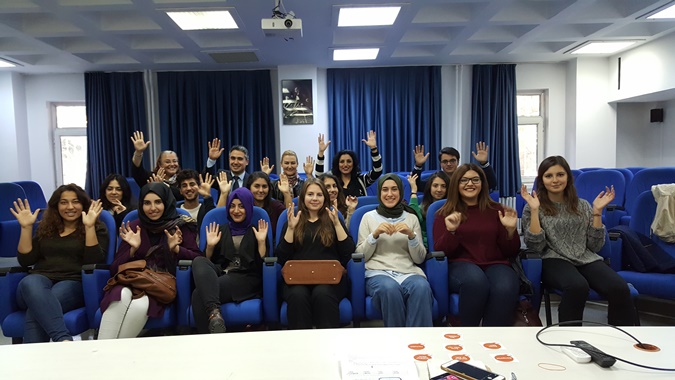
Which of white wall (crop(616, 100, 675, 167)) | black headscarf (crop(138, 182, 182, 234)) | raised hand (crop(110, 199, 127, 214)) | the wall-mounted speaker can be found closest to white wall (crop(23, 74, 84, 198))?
raised hand (crop(110, 199, 127, 214))

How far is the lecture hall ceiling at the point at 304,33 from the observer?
4.22 metres

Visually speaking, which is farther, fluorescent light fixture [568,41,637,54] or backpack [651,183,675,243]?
fluorescent light fixture [568,41,637,54]

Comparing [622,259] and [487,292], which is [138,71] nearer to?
[487,292]

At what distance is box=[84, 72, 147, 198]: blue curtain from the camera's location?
6773mm

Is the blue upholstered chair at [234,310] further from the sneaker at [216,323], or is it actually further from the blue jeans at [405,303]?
the blue jeans at [405,303]

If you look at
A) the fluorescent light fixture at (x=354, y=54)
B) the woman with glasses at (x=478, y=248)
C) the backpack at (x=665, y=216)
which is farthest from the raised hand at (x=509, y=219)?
the fluorescent light fixture at (x=354, y=54)

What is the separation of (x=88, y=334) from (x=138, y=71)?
507 centimetres

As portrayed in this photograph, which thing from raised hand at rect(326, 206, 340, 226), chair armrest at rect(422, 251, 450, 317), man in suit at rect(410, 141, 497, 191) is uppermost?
man in suit at rect(410, 141, 497, 191)

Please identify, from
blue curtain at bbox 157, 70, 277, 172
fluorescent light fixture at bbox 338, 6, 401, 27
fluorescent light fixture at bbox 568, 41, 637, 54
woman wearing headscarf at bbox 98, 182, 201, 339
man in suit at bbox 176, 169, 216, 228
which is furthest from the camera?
blue curtain at bbox 157, 70, 277, 172

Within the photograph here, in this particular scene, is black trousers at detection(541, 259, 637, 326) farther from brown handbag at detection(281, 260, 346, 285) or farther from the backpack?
brown handbag at detection(281, 260, 346, 285)

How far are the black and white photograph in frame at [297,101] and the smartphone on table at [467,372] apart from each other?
5.83m

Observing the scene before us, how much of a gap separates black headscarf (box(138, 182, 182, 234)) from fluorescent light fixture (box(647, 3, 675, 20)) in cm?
532

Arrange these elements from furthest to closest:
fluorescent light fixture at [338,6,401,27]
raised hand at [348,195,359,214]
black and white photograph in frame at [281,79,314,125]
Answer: black and white photograph in frame at [281,79,314,125], fluorescent light fixture at [338,6,401,27], raised hand at [348,195,359,214]

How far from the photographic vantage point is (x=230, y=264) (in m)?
2.67
